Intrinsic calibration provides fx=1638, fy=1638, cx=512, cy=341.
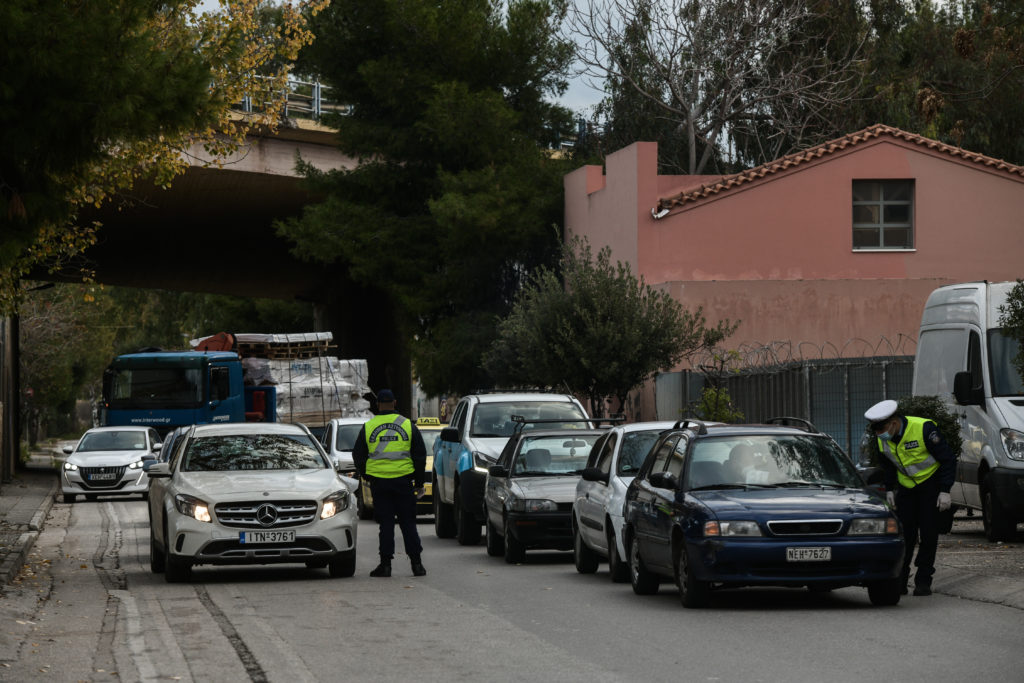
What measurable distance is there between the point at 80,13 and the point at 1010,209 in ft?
95.9

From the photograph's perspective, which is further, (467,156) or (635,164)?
(467,156)

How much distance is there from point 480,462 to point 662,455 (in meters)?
7.06

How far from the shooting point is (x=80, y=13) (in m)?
14.3

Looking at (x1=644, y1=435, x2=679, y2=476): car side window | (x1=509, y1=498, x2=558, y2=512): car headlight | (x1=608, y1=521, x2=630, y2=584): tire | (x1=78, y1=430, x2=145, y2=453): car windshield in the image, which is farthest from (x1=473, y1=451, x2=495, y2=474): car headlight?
(x1=78, y1=430, x2=145, y2=453): car windshield

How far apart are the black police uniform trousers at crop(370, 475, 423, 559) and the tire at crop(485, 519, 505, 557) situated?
2.73m

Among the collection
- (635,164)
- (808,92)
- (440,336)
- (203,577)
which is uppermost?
(808,92)

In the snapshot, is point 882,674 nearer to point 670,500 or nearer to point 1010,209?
point 670,500

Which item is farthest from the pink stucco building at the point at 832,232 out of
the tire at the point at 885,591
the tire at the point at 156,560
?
the tire at the point at 885,591

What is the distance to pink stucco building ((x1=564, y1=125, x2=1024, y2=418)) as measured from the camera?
1432 inches

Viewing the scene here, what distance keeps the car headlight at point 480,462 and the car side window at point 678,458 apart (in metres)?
7.27

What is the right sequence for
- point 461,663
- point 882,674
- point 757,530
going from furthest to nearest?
point 757,530, point 461,663, point 882,674

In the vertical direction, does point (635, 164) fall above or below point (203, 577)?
above

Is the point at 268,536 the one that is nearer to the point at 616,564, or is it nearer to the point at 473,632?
the point at 616,564

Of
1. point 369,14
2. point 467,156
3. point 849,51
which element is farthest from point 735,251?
point 849,51
